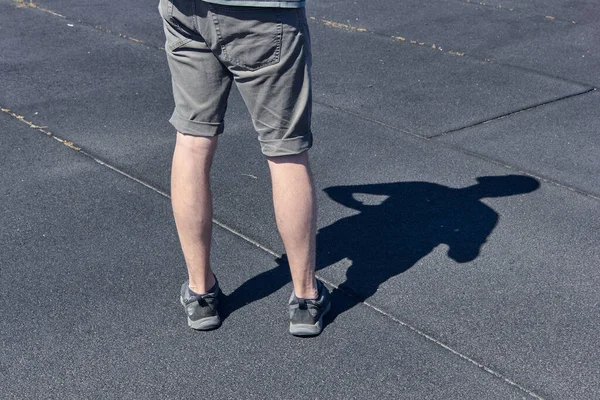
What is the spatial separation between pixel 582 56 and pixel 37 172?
15.0ft

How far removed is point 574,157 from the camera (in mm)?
4961

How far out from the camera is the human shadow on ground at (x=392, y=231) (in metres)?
3.61

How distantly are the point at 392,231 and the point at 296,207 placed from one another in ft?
3.53

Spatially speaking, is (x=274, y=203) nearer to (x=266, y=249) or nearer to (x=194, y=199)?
(x=194, y=199)

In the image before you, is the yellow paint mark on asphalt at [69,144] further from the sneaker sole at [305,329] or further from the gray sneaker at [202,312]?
the sneaker sole at [305,329]

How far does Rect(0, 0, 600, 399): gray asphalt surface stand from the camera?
3059 mm

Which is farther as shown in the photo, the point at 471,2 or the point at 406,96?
the point at 471,2

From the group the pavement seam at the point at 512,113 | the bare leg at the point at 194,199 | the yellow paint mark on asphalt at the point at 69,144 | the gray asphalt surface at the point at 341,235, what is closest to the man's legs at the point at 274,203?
the bare leg at the point at 194,199

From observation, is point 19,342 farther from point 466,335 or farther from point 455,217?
point 455,217

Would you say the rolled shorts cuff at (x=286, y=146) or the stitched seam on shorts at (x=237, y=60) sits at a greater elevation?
the stitched seam on shorts at (x=237, y=60)

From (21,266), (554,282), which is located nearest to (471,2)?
(554,282)

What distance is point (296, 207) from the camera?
3.09 meters

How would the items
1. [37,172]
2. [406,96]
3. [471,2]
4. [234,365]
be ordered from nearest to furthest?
[234,365]
[37,172]
[406,96]
[471,2]

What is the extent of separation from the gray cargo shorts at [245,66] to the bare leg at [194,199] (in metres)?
0.07
